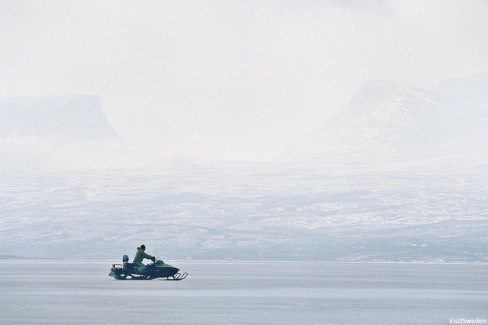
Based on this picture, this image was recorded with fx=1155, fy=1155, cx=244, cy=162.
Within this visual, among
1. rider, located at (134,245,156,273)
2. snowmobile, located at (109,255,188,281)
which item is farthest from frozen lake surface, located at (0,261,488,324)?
snowmobile, located at (109,255,188,281)

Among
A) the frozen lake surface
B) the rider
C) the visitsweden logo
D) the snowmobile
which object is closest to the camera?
the visitsweden logo

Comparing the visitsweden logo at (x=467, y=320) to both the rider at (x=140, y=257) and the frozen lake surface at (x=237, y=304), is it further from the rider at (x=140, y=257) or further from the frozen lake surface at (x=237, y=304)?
the rider at (x=140, y=257)

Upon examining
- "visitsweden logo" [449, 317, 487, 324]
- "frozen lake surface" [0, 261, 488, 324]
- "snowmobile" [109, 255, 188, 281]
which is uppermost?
"snowmobile" [109, 255, 188, 281]

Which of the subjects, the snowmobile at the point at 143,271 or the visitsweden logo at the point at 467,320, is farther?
the snowmobile at the point at 143,271

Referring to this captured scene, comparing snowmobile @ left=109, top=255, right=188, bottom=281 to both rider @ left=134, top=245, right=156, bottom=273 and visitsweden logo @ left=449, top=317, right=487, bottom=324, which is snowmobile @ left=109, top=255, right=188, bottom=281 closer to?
rider @ left=134, top=245, right=156, bottom=273

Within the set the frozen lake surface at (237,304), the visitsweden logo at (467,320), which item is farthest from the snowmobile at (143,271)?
the visitsweden logo at (467,320)

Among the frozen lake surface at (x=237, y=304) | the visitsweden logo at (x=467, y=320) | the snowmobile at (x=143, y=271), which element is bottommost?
the visitsweden logo at (x=467, y=320)

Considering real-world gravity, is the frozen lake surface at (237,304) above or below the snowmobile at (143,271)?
below

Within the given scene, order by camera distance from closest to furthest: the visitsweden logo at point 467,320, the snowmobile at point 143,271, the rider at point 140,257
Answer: the visitsweden logo at point 467,320, the rider at point 140,257, the snowmobile at point 143,271

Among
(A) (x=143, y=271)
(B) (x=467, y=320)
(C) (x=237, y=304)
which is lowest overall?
(B) (x=467, y=320)

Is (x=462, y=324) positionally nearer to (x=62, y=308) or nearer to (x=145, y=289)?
(x=62, y=308)

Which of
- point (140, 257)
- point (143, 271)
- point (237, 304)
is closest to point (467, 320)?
point (237, 304)

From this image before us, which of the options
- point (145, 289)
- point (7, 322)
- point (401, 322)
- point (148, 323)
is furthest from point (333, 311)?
point (145, 289)

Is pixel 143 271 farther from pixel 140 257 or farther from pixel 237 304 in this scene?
pixel 237 304
